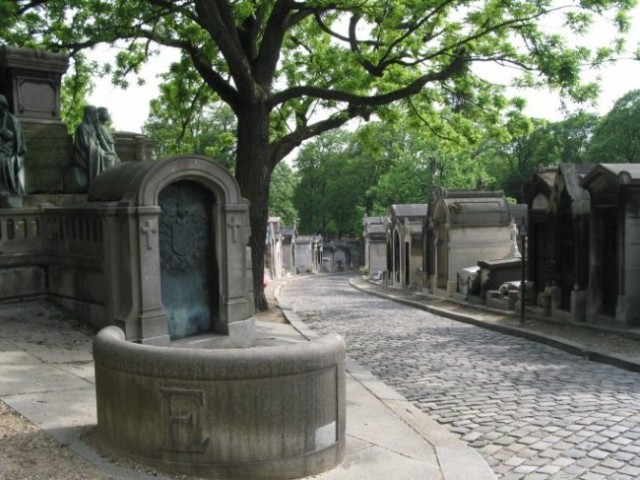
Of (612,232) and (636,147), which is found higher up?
(636,147)

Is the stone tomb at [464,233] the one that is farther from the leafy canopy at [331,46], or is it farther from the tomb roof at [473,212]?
the leafy canopy at [331,46]

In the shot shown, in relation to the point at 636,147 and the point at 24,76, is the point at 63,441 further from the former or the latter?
the point at 636,147

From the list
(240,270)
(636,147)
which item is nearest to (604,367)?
(240,270)

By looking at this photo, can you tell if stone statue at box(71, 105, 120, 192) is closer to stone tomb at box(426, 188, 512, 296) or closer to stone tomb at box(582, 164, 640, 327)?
stone tomb at box(582, 164, 640, 327)

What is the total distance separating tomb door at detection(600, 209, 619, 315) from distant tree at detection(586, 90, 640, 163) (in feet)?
127

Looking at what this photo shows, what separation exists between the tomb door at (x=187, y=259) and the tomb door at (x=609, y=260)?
8.33 metres

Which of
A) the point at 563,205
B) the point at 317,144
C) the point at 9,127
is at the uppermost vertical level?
the point at 317,144

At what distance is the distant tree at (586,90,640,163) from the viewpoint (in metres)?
47.1

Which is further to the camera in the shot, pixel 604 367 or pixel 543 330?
pixel 543 330

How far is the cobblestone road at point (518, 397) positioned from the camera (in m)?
5.36

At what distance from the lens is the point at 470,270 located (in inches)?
797

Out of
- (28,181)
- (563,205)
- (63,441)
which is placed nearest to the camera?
(63,441)

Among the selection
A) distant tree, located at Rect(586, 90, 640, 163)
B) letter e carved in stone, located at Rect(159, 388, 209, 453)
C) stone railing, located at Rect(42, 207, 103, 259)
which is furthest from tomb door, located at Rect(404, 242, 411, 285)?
distant tree, located at Rect(586, 90, 640, 163)

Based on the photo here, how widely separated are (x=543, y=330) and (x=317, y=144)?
64906mm
